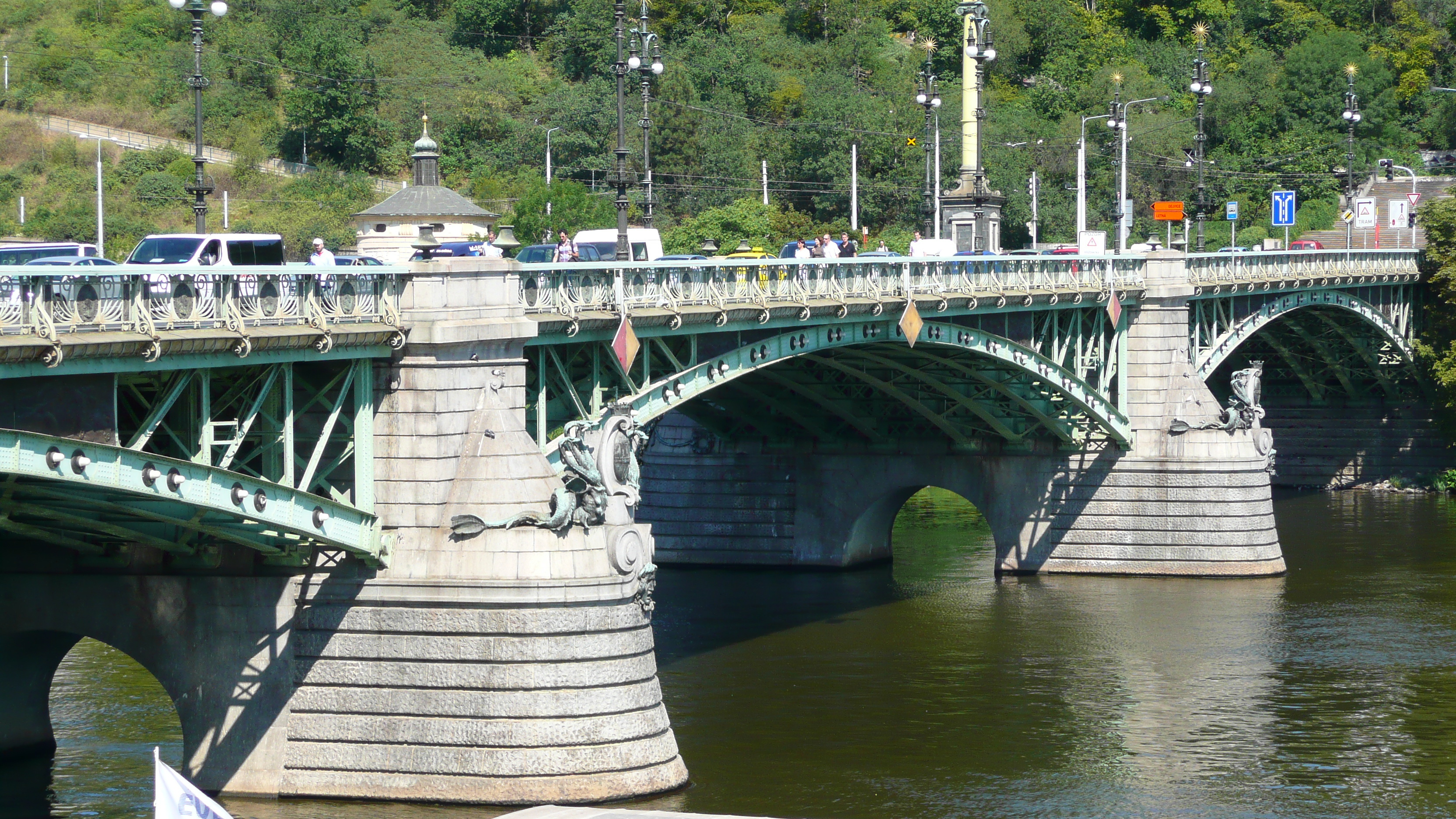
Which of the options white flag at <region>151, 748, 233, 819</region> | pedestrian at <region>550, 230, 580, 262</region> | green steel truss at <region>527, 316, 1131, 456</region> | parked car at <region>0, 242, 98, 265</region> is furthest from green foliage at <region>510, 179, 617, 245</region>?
white flag at <region>151, 748, 233, 819</region>

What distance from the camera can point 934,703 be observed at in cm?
3872

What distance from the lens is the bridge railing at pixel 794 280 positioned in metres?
32.8

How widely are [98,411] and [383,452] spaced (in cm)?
641

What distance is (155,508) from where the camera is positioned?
89.0 feet

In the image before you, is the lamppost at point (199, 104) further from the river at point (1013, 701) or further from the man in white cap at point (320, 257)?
the river at point (1013, 701)

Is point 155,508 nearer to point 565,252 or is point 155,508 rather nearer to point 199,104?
point 199,104

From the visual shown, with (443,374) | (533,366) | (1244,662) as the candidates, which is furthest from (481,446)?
(1244,662)

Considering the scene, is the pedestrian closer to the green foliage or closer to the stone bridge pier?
the stone bridge pier

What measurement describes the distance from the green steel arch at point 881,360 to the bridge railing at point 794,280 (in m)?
0.88

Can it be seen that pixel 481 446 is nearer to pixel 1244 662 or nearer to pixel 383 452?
pixel 383 452

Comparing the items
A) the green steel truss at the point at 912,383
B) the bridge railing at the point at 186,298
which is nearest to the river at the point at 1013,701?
the green steel truss at the point at 912,383

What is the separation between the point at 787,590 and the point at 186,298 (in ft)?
98.7

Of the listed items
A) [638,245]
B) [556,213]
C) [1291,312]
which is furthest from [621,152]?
[556,213]

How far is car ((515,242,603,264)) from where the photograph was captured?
141 feet
